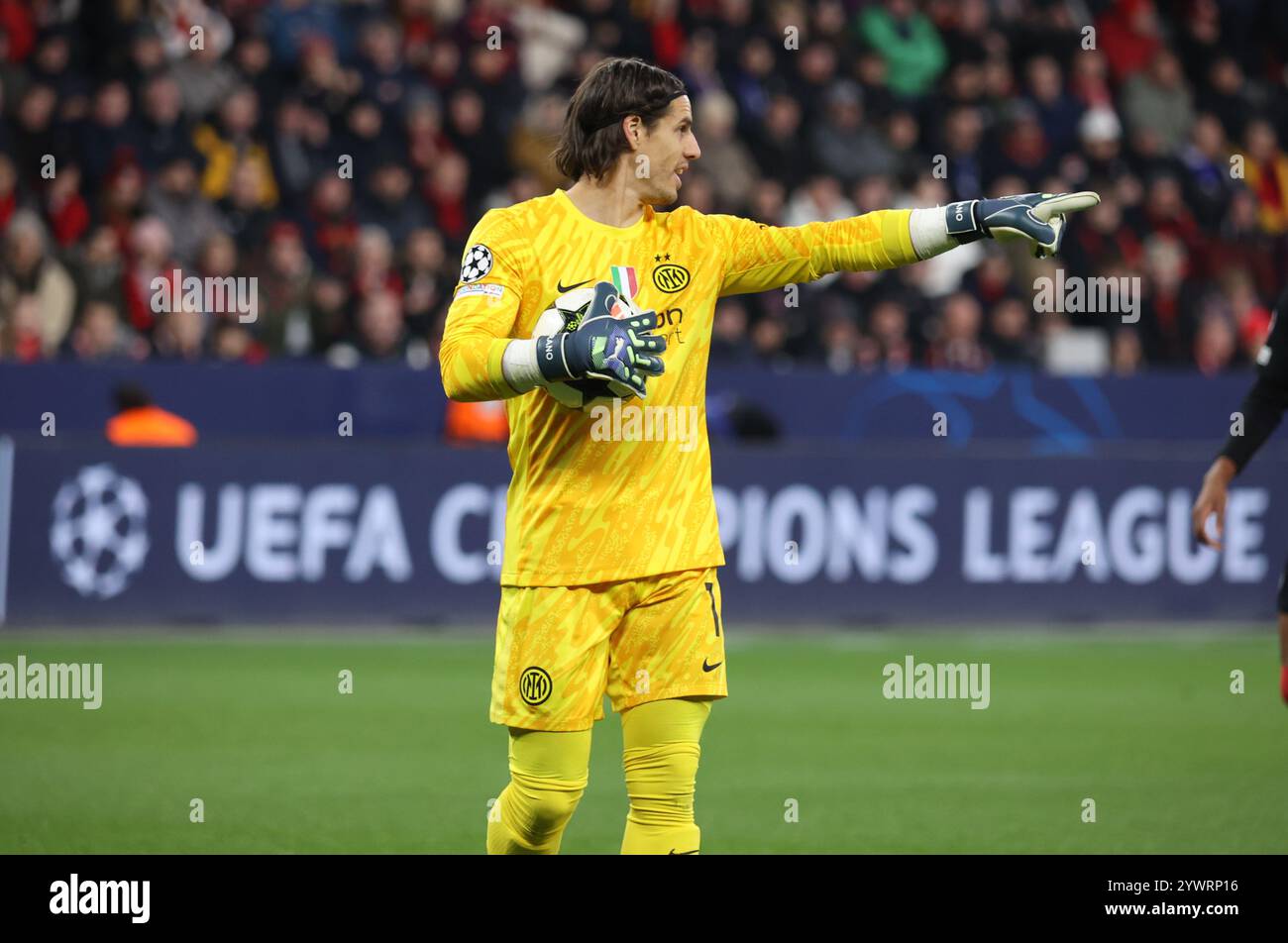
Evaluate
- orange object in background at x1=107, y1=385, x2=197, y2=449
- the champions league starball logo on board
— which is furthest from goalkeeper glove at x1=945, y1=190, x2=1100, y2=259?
orange object in background at x1=107, y1=385, x2=197, y2=449

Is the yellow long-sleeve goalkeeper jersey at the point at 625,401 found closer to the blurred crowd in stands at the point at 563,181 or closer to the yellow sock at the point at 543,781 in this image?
the yellow sock at the point at 543,781

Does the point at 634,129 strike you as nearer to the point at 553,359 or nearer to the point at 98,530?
the point at 553,359

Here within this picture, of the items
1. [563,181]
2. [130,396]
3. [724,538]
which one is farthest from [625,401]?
[563,181]

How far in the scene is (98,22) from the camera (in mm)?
17406

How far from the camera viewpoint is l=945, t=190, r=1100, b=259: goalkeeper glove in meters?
5.84

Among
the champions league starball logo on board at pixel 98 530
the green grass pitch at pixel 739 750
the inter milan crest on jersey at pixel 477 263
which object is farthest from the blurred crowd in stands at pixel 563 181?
the inter milan crest on jersey at pixel 477 263

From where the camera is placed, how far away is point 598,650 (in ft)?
18.6

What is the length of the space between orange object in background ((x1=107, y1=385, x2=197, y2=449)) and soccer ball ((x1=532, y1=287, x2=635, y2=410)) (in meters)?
9.23

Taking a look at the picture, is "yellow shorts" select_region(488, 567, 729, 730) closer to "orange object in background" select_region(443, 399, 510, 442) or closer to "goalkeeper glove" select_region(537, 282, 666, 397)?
"goalkeeper glove" select_region(537, 282, 666, 397)

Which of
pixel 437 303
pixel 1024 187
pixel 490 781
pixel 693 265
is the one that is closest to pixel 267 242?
pixel 437 303

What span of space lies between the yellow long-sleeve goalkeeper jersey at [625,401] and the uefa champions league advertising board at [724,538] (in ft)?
27.1

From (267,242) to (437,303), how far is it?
1.46 meters

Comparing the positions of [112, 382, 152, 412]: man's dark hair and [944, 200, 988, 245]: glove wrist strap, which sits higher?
[112, 382, 152, 412]: man's dark hair

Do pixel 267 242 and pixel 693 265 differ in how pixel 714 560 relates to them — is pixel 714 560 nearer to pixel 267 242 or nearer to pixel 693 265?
pixel 693 265
